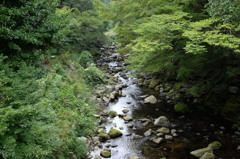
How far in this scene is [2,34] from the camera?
5.14m

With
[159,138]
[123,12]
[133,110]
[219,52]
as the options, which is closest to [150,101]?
[133,110]

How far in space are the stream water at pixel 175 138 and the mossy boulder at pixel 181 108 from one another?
0.25m

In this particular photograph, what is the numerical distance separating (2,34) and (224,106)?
963 centimetres

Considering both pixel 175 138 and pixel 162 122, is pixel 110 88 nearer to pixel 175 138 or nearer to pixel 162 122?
pixel 162 122

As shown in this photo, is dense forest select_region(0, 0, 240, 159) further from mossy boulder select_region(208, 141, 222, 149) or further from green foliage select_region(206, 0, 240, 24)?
mossy boulder select_region(208, 141, 222, 149)

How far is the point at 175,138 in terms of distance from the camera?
7523 mm

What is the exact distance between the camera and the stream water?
660 centimetres

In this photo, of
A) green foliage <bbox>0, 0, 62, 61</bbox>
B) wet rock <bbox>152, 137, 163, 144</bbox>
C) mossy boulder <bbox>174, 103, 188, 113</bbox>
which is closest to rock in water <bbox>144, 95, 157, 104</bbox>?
mossy boulder <bbox>174, 103, 188, 113</bbox>

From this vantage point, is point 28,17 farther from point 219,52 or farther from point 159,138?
point 219,52

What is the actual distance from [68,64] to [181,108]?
24.4 feet

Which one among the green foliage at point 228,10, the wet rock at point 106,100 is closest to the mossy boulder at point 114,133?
the wet rock at point 106,100

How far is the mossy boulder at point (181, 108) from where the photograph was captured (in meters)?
9.65

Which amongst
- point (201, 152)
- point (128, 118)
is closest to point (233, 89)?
point (201, 152)

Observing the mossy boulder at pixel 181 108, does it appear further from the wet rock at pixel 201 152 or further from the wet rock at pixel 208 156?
the wet rock at pixel 208 156
